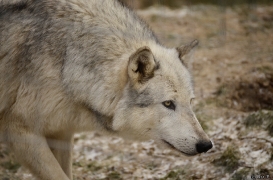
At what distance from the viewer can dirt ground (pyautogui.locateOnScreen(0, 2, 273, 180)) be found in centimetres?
632

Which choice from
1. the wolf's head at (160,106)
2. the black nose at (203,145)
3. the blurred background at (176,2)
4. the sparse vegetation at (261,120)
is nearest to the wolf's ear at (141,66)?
the wolf's head at (160,106)

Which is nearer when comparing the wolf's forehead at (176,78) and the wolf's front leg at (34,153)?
the wolf's forehead at (176,78)

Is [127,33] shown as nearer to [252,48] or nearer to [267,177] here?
[267,177]

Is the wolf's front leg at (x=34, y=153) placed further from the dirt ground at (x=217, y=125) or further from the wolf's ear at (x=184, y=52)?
the wolf's ear at (x=184, y=52)

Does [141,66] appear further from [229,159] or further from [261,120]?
[261,120]

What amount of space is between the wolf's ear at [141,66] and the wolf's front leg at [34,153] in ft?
3.93

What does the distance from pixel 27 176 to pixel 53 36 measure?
2.44m

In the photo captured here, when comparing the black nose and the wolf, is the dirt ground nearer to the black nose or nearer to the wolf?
the wolf

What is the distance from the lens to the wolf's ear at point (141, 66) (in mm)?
4980

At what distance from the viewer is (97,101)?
206 inches

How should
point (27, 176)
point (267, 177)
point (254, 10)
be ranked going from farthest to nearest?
1. point (254, 10)
2. point (27, 176)
3. point (267, 177)

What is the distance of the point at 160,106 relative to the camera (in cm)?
509

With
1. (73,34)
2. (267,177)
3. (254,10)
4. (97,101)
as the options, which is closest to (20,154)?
(97,101)

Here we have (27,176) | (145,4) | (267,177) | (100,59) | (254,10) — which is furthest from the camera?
(145,4)
